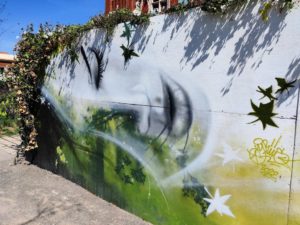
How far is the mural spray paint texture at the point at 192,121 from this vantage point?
3.18 m

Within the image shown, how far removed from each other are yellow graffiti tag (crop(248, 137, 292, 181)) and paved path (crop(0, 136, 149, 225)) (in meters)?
2.00

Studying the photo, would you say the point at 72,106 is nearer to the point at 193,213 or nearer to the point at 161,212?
the point at 161,212

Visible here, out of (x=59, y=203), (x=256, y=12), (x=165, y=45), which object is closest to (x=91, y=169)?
(x=59, y=203)

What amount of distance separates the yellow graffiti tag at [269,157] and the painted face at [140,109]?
648 mm

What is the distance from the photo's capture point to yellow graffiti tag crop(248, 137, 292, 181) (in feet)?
10.3

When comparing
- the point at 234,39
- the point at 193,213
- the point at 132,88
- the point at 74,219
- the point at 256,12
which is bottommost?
the point at 74,219

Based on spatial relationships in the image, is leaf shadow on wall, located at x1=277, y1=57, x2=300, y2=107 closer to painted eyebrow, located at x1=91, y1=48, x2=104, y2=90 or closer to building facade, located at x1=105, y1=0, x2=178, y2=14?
building facade, located at x1=105, y1=0, x2=178, y2=14

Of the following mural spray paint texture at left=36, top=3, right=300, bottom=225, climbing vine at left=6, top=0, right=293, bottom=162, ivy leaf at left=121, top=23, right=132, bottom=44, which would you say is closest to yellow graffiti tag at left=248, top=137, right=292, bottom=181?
mural spray paint texture at left=36, top=3, right=300, bottom=225

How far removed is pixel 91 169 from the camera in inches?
228

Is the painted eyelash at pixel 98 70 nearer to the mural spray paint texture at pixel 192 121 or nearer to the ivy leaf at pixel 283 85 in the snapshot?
the mural spray paint texture at pixel 192 121

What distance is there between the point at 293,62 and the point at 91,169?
377 centimetres

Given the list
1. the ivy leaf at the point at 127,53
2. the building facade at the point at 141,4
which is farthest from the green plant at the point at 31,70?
the ivy leaf at the point at 127,53

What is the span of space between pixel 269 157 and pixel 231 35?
4.16 ft

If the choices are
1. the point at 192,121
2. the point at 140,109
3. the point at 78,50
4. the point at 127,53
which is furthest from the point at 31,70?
the point at 192,121
